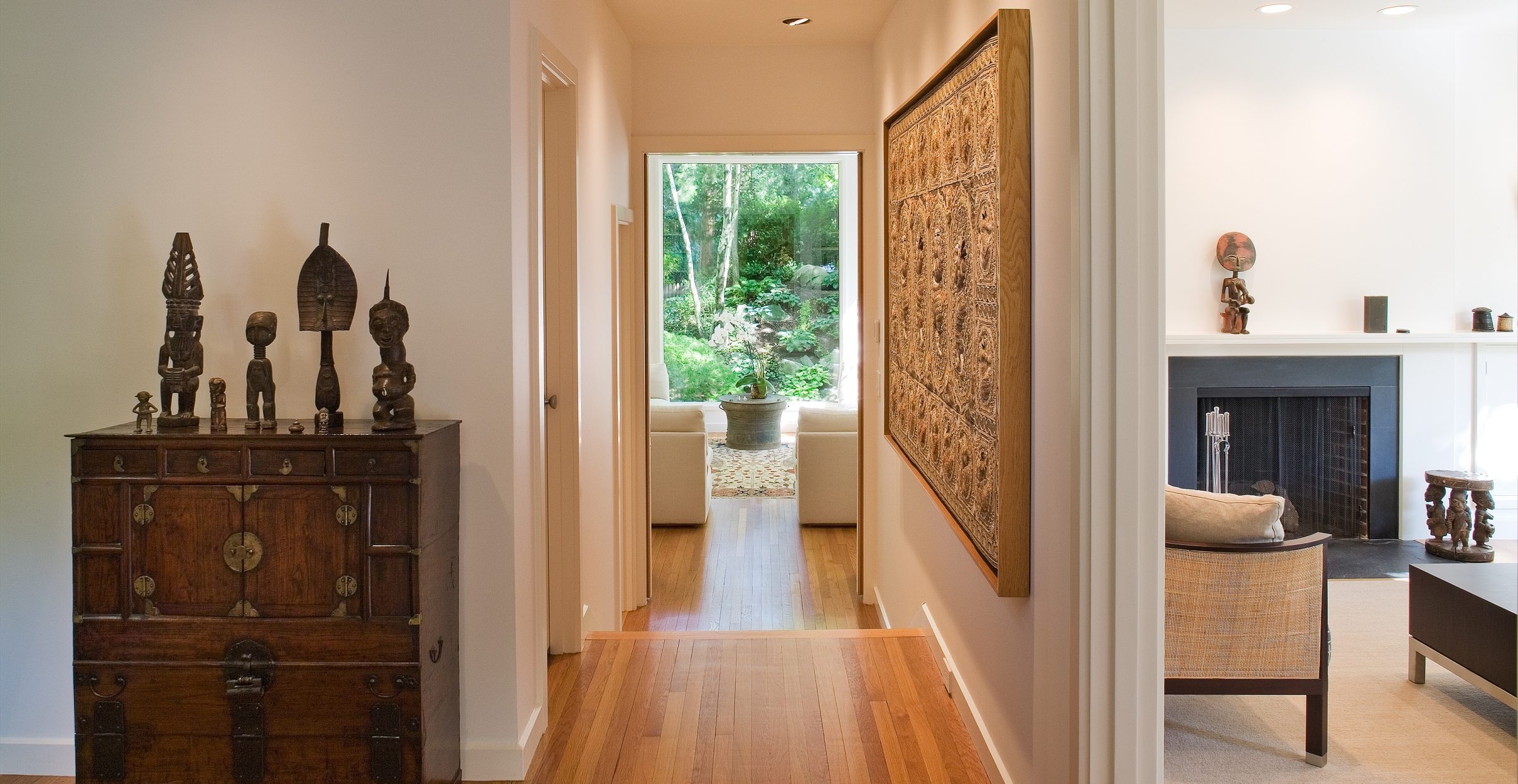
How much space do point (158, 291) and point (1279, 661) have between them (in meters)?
3.32

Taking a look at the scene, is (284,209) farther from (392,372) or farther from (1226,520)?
(1226,520)

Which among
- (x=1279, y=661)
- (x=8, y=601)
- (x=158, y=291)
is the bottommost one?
(x=1279, y=661)

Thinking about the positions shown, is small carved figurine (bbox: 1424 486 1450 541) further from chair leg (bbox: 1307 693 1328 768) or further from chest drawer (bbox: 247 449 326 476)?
chest drawer (bbox: 247 449 326 476)

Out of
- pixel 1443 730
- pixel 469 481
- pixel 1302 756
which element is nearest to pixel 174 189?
pixel 469 481

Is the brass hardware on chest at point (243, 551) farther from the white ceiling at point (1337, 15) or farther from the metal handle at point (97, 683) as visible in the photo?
the white ceiling at point (1337, 15)

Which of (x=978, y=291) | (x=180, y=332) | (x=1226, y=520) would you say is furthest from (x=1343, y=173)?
(x=180, y=332)

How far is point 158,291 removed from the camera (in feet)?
9.25

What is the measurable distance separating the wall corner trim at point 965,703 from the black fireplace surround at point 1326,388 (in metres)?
3.05

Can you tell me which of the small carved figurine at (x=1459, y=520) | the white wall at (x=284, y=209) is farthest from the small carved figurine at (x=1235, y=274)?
the white wall at (x=284, y=209)

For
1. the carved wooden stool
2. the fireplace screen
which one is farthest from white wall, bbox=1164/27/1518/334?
the carved wooden stool

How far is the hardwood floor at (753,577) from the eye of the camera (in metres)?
4.96

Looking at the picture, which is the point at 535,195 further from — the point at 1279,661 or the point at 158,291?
the point at 1279,661

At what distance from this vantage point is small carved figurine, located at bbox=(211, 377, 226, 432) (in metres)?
2.57

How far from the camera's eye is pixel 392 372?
256cm
